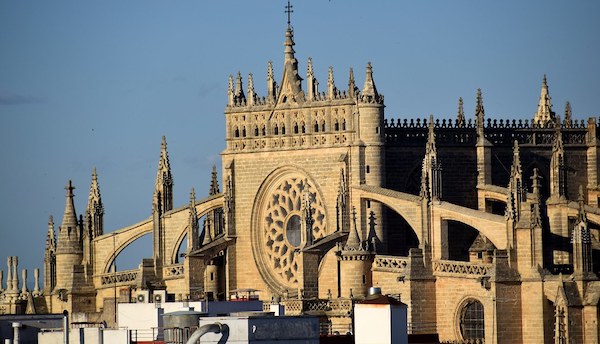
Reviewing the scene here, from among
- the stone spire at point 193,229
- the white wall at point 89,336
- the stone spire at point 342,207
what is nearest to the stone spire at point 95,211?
the stone spire at point 193,229

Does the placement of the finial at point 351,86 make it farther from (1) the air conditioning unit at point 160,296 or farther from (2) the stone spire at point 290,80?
(1) the air conditioning unit at point 160,296

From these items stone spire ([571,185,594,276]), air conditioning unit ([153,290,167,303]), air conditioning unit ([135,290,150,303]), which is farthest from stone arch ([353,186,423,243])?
air conditioning unit ([135,290,150,303])

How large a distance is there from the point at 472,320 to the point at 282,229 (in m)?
14.7

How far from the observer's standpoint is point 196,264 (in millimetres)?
121125

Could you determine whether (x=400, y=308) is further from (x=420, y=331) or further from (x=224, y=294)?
(x=224, y=294)

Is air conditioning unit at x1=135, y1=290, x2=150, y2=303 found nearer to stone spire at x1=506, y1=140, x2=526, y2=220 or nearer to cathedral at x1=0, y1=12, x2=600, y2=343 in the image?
cathedral at x1=0, y1=12, x2=600, y2=343

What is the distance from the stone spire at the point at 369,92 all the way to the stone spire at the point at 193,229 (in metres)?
9.72

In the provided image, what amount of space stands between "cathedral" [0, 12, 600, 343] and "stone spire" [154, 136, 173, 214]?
0.06m

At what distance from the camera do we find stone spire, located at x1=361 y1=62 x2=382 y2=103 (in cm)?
11844

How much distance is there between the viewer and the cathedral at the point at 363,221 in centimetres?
10944

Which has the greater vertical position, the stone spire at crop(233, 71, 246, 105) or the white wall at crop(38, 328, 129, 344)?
the stone spire at crop(233, 71, 246, 105)

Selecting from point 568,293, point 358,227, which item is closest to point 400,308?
point 568,293

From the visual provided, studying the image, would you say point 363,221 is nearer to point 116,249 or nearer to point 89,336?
point 116,249

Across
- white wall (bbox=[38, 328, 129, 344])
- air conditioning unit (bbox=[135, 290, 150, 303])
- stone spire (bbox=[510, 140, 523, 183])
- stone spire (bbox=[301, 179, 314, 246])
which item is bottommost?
white wall (bbox=[38, 328, 129, 344])
